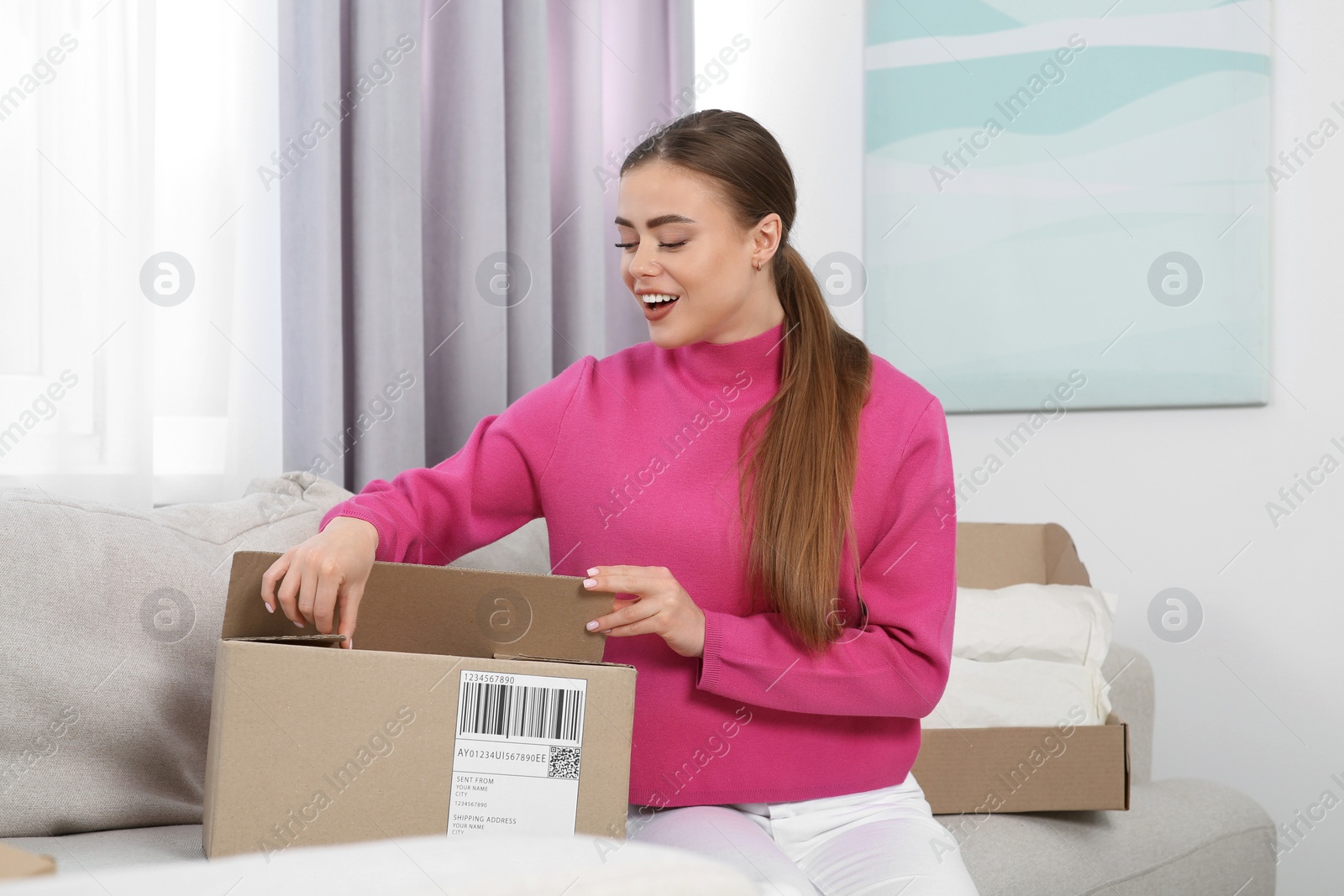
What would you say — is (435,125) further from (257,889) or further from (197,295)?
(257,889)

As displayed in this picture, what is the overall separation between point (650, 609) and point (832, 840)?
33 cm

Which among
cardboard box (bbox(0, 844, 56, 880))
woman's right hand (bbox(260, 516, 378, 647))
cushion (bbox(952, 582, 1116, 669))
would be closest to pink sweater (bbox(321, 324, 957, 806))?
woman's right hand (bbox(260, 516, 378, 647))

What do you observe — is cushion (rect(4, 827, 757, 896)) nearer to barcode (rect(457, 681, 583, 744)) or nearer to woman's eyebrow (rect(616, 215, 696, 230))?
barcode (rect(457, 681, 583, 744))

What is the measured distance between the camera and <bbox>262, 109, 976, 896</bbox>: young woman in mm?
1070

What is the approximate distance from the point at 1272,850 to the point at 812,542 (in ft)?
3.36

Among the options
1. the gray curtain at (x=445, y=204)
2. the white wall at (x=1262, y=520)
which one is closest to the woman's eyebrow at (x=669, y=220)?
the gray curtain at (x=445, y=204)

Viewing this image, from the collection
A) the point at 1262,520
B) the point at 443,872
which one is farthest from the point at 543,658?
the point at 1262,520

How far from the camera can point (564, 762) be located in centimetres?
83

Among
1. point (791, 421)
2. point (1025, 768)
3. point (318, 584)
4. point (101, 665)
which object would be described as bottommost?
point (1025, 768)

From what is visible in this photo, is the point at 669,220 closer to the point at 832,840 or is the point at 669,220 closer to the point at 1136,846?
the point at 832,840

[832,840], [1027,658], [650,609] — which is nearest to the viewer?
[650,609]

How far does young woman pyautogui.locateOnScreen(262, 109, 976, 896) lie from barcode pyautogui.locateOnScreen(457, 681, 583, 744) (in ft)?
0.50

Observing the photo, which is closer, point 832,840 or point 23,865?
point 23,865

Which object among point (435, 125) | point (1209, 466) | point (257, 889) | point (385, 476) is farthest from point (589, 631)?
point (1209, 466)
